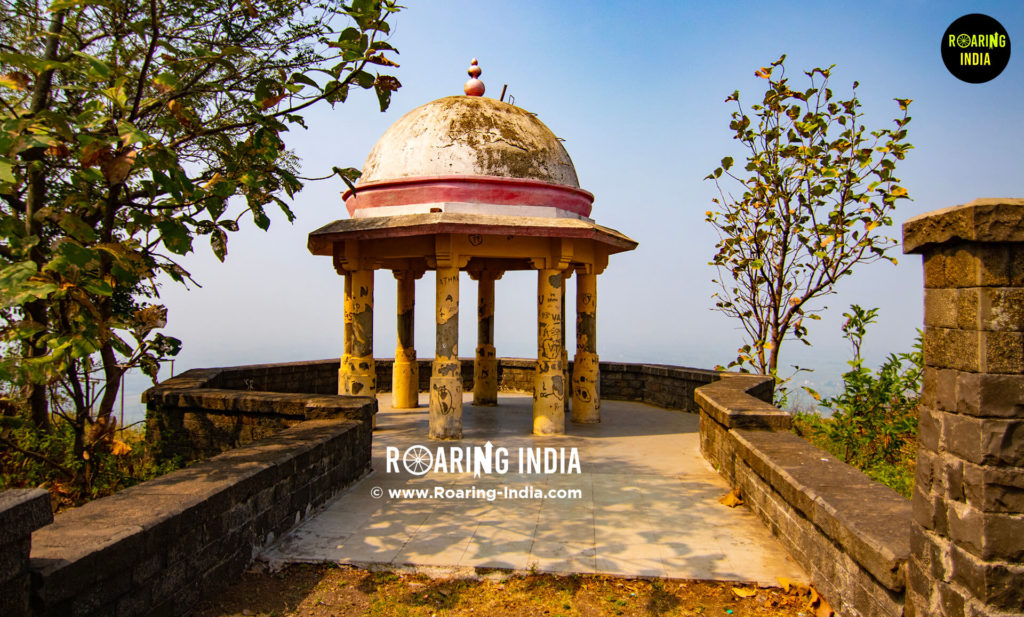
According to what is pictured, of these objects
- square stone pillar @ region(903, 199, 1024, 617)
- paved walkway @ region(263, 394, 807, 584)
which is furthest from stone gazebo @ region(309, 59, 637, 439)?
square stone pillar @ region(903, 199, 1024, 617)

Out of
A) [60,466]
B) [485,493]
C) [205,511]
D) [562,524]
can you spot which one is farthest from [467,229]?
[205,511]

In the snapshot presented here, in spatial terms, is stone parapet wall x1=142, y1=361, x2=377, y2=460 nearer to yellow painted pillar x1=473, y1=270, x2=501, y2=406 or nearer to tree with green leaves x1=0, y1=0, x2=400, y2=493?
tree with green leaves x1=0, y1=0, x2=400, y2=493

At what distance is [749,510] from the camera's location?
6.24 m

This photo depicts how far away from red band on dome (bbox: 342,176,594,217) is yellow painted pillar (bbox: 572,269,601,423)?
5.02ft

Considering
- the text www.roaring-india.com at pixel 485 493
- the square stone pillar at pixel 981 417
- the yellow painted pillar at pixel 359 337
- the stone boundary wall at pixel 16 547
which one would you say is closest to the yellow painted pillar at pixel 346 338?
the yellow painted pillar at pixel 359 337

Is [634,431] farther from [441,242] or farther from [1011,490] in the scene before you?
[1011,490]

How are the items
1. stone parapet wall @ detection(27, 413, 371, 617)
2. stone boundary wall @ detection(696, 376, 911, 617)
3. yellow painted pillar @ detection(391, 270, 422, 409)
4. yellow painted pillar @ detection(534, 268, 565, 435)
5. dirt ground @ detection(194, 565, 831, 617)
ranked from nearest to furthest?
stone parapet wall @ detection(27, 413, 371, 617) → stone boundary wall @ detection(696, 376, 911, 617) → dirt ground @ detection(194, 565, 831, 617) → yellow painted pillar @ detection(534, 268, 565, 435) → yellow painted pillar @ detection(391, 270, 422, 409)

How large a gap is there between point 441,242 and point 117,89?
5019mm

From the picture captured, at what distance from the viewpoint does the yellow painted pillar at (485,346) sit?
13.0 m

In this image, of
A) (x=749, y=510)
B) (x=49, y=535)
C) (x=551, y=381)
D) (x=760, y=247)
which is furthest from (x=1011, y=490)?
(x=760, y=247)

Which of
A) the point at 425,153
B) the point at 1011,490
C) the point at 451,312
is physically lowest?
the point at 1011,490

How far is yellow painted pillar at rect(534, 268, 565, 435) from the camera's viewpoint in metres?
9.83

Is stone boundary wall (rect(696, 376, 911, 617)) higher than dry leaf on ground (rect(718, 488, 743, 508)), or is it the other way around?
stone boundary wall (rect(696, 376, 911, 617))

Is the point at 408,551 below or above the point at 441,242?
below
